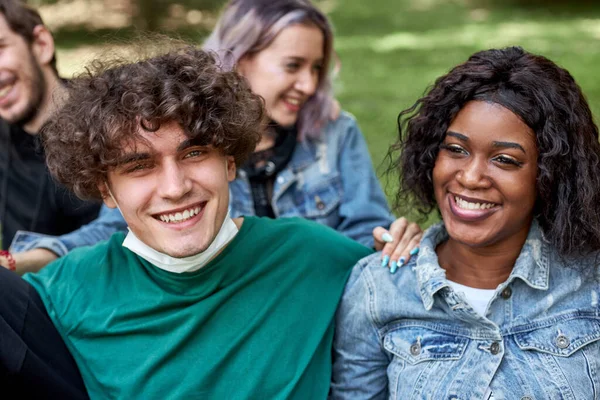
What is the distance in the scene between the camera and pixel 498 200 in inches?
101

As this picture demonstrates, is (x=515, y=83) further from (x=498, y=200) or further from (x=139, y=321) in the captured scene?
(x=139, y=321)

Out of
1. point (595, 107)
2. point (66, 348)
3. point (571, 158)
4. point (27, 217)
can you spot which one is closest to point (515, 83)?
point (571, 158)

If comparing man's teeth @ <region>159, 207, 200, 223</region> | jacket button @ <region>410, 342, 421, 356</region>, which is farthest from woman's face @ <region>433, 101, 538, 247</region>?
man's teeth @ <region>159, 207, 200, 223</region>

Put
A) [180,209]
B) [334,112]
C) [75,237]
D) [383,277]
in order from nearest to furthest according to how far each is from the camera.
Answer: [180,209] → [383,277] → [75,237] → [334,112]

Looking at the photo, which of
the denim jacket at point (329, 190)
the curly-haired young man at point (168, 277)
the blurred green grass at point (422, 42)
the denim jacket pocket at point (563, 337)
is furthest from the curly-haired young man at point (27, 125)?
the blurred green grass at point (422, 42)

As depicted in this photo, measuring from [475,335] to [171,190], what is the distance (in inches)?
43.1

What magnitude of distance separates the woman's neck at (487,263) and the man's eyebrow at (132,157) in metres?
1.10

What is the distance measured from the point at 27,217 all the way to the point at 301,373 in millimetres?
2042

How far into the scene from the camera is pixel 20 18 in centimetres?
394

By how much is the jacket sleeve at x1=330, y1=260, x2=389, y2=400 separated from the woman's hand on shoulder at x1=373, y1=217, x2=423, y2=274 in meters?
0.12

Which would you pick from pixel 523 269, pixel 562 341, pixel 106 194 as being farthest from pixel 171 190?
pixel 562 341

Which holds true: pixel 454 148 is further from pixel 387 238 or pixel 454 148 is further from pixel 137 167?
pixel 137 167

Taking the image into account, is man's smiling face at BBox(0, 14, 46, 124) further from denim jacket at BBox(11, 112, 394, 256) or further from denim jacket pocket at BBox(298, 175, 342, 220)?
denim jacket pocket at BBox(298, 175, 342, 220)

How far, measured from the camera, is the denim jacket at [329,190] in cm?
374
